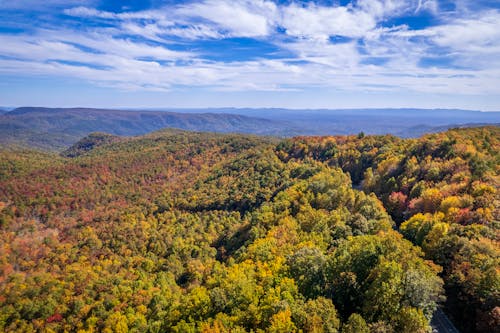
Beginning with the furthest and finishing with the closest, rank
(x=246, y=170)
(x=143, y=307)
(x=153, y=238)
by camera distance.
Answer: (x=246, y=170)
(x=153, y=238)
(x=143, y=307)

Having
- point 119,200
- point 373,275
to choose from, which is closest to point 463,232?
point 373,275

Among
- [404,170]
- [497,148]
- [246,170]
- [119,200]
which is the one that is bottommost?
[119,200]

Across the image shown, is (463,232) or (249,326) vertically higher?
(463,232)

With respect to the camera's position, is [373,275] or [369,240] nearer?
[373,275]

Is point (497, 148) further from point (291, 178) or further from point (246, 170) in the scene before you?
point (246, 170)

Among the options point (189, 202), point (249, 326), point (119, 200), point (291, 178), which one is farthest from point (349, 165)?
point (119, 200)

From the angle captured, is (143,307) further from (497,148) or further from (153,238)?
(497,148)

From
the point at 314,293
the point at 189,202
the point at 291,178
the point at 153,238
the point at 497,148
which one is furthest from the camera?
the point at 189,202
